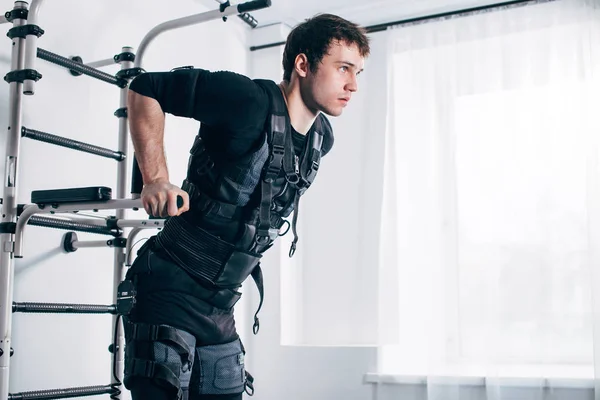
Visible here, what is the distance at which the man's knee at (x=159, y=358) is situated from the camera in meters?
1.51

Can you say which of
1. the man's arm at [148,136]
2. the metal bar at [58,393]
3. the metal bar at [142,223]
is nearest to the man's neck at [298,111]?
the man's arm at [148,136]

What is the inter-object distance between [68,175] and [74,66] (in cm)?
47

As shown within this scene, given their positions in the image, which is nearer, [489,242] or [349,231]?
[489,242]

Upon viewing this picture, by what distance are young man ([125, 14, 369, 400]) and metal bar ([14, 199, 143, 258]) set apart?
39 cm

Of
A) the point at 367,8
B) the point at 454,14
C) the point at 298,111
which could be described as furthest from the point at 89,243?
the point at 454,14

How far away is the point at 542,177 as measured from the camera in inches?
133

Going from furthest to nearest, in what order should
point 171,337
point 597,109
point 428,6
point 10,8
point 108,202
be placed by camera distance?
point 428,6, point 597,109, point 10,8, point 108,202, point 171,337

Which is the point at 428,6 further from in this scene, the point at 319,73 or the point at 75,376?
the point at 75,376

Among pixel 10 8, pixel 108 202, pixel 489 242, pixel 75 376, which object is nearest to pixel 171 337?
pixel 108 202

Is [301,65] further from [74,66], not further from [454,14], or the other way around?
[454,14]

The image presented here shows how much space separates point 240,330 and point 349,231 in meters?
0.82

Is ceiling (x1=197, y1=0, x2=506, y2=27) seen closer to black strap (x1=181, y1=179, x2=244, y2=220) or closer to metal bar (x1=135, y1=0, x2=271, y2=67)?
metal bar (x1=135, y1=0, x2=271, y2=67)

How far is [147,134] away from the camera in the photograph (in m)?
1.48

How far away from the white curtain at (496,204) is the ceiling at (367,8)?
0.09 metres
